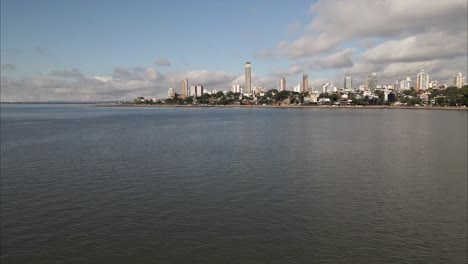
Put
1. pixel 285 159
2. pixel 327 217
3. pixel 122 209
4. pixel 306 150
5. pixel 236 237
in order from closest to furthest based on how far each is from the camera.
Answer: pixel 236 237 → pixel 327 217 → pixel 122 209 → pixel 285 159 → pixel 306 150

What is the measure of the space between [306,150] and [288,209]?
17.3m

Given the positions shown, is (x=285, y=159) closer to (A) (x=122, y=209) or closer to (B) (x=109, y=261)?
(A) (x=122, y=209)

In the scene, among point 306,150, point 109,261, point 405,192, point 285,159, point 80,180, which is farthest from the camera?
point 306,150

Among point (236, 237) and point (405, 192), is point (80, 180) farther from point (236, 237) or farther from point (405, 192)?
point (405, 192)

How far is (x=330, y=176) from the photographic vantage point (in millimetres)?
21641

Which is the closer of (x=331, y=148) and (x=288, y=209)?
(x=288, y=209)

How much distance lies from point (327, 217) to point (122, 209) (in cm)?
918

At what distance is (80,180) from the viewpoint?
20.8 metres

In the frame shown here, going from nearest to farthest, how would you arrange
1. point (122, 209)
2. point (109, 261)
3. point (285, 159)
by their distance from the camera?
1. point (109, 261)
2. point (122, 209)
3. point (285, 159)

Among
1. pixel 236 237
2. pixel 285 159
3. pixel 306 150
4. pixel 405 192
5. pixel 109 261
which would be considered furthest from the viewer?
pixel 306 150

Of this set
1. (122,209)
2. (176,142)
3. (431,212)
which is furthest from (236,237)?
(176,142)

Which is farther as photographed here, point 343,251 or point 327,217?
point 327,217

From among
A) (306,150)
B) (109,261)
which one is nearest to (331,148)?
(306,150)

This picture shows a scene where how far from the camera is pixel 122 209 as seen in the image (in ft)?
51.4
